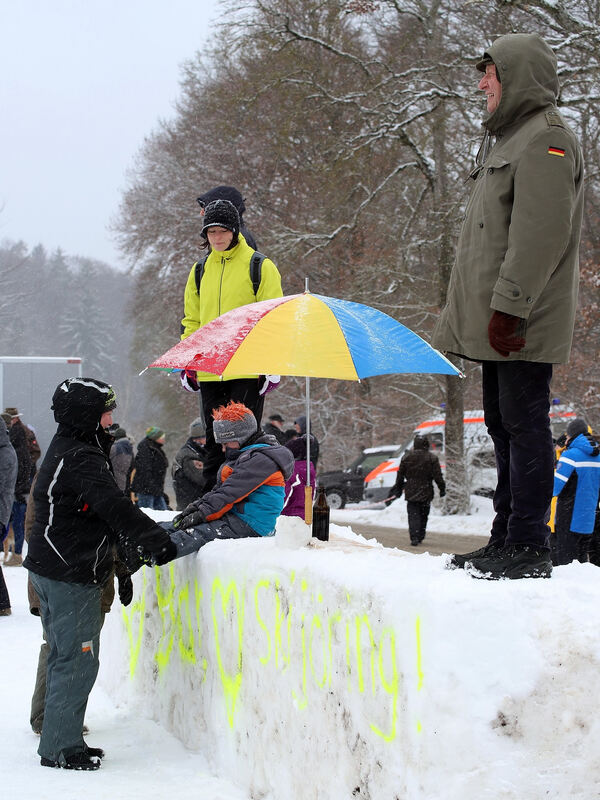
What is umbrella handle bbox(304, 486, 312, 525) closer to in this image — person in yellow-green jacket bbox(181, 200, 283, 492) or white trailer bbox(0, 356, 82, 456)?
person in yellow-green jacket bbox(181, 200, 283, 492)

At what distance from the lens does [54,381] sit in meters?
15.6

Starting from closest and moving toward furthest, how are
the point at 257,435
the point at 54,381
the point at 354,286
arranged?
the point at 257,435
the point at 54,381
the point at 354,286

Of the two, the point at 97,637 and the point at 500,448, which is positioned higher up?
the point at 500,448

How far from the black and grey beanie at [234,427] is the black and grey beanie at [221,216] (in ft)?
3.99

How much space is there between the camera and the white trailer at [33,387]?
1527 centimetres

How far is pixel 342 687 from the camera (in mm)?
3574

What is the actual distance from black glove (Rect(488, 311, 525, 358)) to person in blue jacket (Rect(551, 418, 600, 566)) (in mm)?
6250

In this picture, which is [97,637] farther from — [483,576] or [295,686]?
[483,576]

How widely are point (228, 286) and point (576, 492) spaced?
198 inches

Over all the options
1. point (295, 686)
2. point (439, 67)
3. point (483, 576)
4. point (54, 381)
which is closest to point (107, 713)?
point (295, 686)

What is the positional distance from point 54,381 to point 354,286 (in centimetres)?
816

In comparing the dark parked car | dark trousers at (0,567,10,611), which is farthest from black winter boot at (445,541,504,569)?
the dark parked car

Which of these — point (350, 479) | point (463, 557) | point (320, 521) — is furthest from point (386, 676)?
point (350, 479)

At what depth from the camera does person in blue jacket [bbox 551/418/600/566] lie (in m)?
9.40
